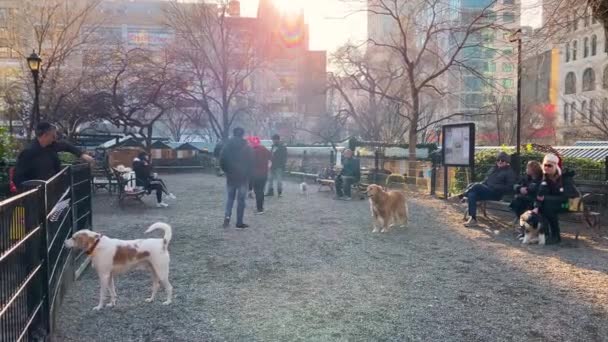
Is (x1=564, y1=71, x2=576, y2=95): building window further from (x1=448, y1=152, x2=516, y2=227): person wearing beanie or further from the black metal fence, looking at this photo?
the black metal fence

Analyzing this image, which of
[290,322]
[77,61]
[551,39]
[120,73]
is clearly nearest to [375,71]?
[120,73]

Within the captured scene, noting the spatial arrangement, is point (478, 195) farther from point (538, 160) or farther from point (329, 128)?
point (329, 128)

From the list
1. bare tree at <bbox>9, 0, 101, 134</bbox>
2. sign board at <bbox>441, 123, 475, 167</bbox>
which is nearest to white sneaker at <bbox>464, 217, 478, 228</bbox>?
sign board at <bbox>441, 123, 475, 167</bbox>

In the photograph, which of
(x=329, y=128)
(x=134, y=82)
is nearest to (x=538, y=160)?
(x=134, y=82)

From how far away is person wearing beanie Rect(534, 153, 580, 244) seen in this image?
8.20 m

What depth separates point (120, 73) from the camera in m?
25.8

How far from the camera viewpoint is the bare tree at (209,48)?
2909cm

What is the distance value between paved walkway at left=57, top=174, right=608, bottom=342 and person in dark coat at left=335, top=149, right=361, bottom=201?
209 inches

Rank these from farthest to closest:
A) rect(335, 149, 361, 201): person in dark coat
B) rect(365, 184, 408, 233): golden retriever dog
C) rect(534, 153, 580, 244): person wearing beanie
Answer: rect(335, 149, 361, 201): person in dark coat < rect(365, 184, 408, 233): golden retriever dog < rect(534, 153, 580, 244): person wearing beanie

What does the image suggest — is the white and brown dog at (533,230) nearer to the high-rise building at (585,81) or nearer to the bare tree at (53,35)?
the high-rise building at (585,81)

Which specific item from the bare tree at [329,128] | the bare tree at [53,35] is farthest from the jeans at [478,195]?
the bare tree at [329,128]

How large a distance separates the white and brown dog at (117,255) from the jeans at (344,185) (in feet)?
33.3

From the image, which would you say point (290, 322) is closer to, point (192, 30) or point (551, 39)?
point (551, 39)

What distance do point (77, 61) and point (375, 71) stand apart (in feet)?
56.2
